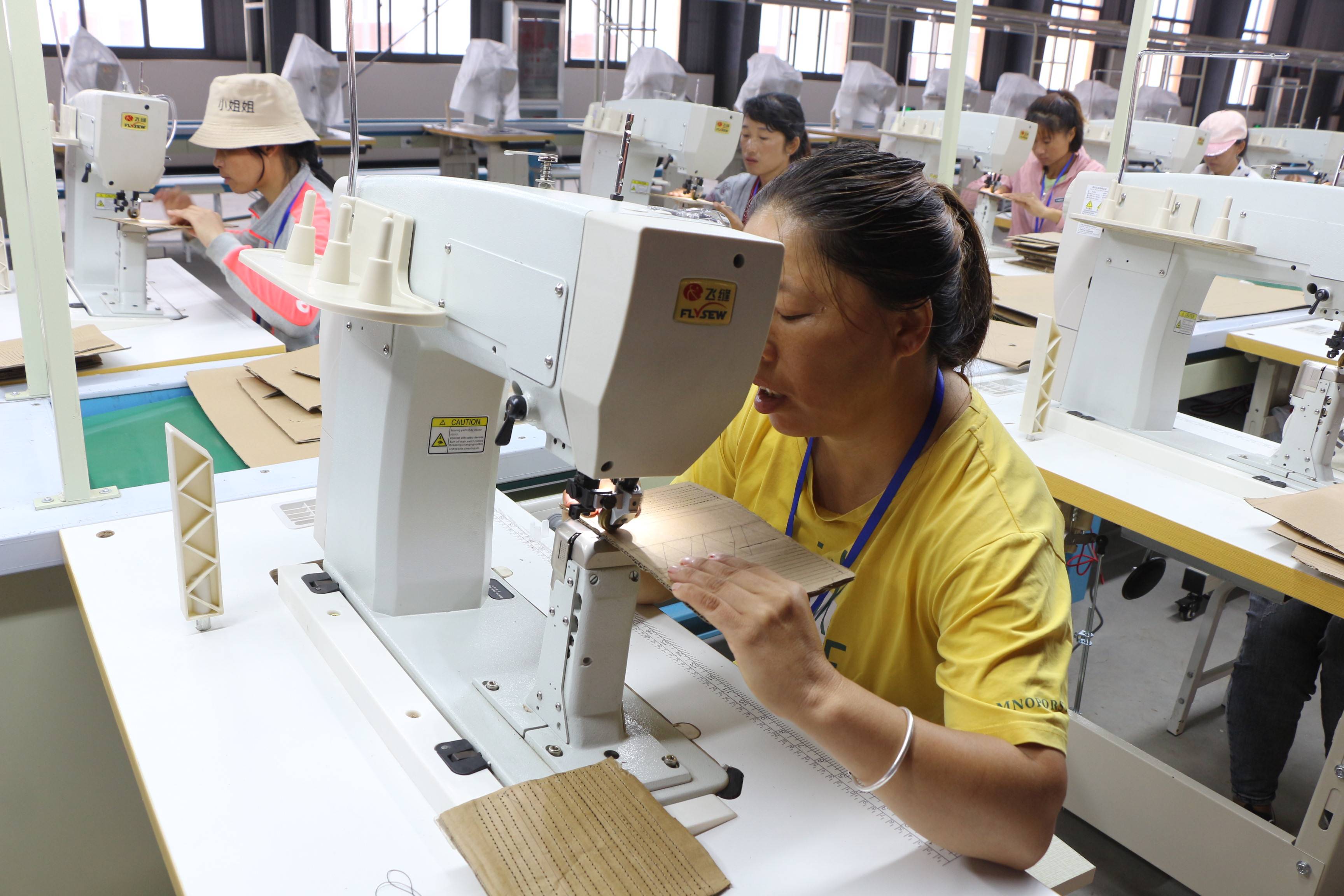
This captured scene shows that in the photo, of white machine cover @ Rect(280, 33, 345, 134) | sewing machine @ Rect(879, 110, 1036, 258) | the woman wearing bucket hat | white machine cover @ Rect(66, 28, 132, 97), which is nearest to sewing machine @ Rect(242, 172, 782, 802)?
the woman wearing bucket hat

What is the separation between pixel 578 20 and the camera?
32.8 ft

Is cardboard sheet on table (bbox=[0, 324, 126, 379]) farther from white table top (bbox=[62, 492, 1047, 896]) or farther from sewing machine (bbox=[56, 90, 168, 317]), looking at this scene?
white table top (bbox=[62, 492, 1047, 896])

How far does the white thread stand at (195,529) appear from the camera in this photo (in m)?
1.17

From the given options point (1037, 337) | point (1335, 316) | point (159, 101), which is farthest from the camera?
point (159, 101)

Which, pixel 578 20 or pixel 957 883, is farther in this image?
pixel 578 20

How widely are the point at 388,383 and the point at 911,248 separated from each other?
595mm

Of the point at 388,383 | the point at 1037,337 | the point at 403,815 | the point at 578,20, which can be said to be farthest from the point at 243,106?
the point at 578,20

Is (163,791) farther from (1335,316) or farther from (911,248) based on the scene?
(1335,316)

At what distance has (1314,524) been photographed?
1714 mm

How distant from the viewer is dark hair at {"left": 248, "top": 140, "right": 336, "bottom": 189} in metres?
2.80

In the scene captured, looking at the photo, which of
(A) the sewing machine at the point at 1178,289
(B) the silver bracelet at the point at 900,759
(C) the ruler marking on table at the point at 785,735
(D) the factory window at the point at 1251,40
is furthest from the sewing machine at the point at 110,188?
(D) the factory window at the point at 1251,40

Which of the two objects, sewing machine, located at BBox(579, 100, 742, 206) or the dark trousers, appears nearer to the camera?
the dark trousers

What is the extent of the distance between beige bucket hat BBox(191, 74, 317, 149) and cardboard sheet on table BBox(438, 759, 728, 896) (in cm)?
231

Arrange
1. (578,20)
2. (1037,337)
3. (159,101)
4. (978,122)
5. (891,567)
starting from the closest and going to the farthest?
(891,567)
(1037,337)
(159,101)
(978,122)
(578,20)
